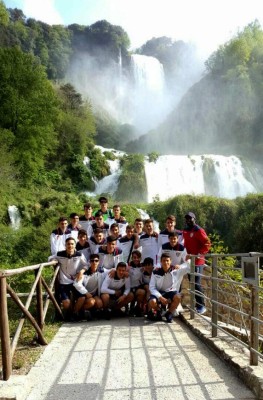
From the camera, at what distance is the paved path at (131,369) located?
3.53 meters

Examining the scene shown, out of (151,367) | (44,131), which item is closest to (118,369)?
(151,367)

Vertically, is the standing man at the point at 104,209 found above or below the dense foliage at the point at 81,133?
below

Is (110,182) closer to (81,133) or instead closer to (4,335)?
(81,133)

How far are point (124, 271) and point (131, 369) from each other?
280 centimetres

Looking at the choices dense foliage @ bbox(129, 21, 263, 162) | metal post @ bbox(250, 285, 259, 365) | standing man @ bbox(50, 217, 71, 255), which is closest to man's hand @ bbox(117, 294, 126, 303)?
standing man @ bbox(50, 217, 71, 255)

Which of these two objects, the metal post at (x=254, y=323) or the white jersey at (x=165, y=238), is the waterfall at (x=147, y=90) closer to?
the white jersey at (x=165, y=238)

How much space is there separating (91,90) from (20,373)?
2430 inches

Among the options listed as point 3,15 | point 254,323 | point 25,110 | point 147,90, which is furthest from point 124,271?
point 3,15

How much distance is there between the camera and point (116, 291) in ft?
22.8

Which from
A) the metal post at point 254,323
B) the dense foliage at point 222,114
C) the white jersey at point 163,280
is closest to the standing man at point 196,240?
the white jersey at point 163,280

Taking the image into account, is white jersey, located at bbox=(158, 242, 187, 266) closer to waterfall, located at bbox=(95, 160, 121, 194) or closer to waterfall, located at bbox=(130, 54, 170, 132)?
waterfall, located at bbox=(95, 160, 121, 194)

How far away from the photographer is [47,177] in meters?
30.6

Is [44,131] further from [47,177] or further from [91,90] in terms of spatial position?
[91,90]

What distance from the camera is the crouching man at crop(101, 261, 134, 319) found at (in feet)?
22.4
